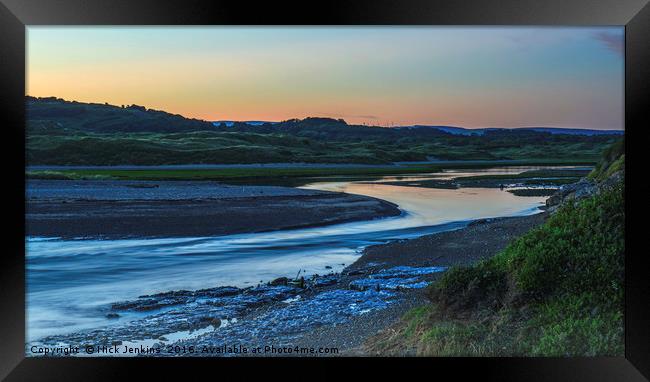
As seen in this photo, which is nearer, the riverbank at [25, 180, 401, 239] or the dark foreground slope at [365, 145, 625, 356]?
the dark foreground slope at [365, 145, 625, 356]

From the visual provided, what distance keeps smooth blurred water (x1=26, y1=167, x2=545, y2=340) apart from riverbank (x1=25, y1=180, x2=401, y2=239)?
1.20 m

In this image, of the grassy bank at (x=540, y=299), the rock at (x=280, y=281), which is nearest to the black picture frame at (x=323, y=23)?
the grassy bank at (x=540, y=299)

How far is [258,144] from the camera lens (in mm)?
49906

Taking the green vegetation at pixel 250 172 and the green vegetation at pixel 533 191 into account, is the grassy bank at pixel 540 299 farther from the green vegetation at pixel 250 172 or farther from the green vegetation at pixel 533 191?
the green vegetation at pixel 250 172

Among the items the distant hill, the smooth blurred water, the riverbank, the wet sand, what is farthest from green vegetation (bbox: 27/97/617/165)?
the smooth blurred water

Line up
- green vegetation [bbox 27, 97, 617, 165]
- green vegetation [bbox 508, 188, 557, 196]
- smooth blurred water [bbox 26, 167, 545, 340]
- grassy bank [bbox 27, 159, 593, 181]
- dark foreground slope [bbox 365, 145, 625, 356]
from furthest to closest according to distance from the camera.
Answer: green vegetation [bbox 27, 97, 617, 165] < grassy bank [bbox 27, 159, 593, 181] < green vegetation [bbox 508, 188, 557, 196] < smooth blurred water [bbox 26, 167, 545, 340] < dark foreground slope [bbox 365, 145, 625, 356]

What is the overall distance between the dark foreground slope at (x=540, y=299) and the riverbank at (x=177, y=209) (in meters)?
12.7

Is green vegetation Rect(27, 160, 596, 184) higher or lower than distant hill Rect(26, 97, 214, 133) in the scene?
lower

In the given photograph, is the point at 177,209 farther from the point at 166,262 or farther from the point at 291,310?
the point at 291,310

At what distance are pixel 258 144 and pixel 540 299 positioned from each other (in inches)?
1697

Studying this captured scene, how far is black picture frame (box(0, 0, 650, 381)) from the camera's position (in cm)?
698

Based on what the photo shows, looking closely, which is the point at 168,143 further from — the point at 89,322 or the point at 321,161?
the point at 89,322

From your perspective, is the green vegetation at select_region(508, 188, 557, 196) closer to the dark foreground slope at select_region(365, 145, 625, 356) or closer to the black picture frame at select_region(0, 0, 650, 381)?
the dark foreground slope at select_region(365, 145, 625, 356)

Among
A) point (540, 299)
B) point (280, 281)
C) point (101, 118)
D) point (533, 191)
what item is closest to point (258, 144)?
point (101, 118)
